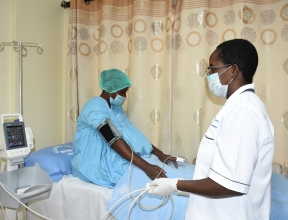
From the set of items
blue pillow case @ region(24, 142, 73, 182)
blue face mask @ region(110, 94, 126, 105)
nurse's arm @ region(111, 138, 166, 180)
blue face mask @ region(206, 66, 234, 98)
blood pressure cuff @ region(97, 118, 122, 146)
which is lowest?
blue pillow case @ region(24, 142, 73, 182)

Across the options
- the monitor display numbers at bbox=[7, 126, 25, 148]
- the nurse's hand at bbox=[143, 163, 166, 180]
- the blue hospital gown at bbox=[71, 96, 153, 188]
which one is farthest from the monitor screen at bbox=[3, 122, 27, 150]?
the nurse's hand at bbox=[143, 163, 166, 180]

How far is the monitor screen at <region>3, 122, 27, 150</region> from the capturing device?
4.45 ft

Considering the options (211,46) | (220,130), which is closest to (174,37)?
(211,46)

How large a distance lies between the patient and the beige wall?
0.53m

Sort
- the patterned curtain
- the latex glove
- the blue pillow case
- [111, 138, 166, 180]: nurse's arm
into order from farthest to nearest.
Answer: the patterned curtain, the blue pillow case, [111, 138, 166, 180]: nurse's arm, the latex glove

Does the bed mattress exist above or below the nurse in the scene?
below

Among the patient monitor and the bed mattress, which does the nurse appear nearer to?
the bed mattress

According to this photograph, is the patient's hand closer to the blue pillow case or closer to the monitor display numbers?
the blue pillow case

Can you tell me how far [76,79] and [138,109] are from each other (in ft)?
2.07

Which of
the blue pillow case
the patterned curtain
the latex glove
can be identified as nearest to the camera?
the latex glove

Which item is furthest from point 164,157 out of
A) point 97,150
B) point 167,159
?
point 97,150

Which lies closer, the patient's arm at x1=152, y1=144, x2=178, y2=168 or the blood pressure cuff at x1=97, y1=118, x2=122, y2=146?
the blood pressure cuff at x1=97, y1=118, x2=122, y2=146

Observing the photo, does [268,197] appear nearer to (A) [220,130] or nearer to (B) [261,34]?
(A) [220,130]

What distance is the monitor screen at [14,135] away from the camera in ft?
4.45
